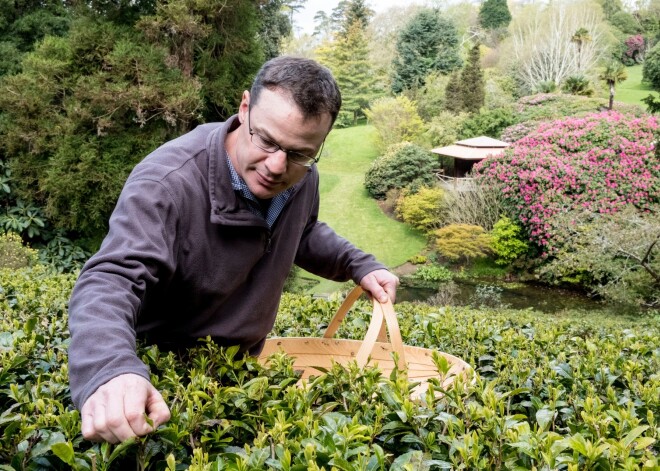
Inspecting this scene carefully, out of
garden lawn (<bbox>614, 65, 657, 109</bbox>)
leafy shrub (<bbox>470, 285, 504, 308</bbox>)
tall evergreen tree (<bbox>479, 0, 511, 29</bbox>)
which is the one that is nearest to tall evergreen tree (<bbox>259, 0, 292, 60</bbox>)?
leafy shrub (<bbox>470, 285, 504, 308</bbox>)

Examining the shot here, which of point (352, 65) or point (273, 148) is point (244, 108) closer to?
point (273, 148)

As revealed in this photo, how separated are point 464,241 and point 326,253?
14.4 metres

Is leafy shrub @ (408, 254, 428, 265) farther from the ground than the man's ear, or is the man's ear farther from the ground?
the man's ear

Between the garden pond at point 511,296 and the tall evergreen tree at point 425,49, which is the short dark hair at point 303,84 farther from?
the tall evergreen tree at point 425,49

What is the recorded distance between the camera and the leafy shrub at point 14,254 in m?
8.32

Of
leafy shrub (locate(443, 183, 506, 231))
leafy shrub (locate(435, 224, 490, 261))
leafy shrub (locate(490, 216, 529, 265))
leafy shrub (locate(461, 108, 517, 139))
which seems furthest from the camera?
leafy shrub (locate(461, 108, 517, 139))

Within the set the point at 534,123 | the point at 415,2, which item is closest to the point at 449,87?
the point at 534,123

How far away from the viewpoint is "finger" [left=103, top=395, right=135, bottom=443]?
101 cm

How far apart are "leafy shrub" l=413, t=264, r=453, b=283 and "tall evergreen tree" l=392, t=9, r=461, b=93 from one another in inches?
593

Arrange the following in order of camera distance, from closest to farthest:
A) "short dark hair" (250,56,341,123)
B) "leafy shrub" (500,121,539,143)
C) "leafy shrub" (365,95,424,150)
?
1. "short dark hair" (250,56,341,123)
2. "leafy shrub" (500,121,539,143)
3. "leafy shrub" (365,95,424,150)

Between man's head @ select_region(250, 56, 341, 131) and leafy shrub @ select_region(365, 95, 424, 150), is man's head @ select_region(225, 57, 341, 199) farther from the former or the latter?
leafy shrub @ select_region(365, 95, 424, 150)

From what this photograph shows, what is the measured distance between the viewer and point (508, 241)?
52.7 ft

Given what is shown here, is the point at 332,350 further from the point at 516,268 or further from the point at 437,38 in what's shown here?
Answer: the point at 437,38

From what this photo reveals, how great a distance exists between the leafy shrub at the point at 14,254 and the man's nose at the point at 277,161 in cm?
780
